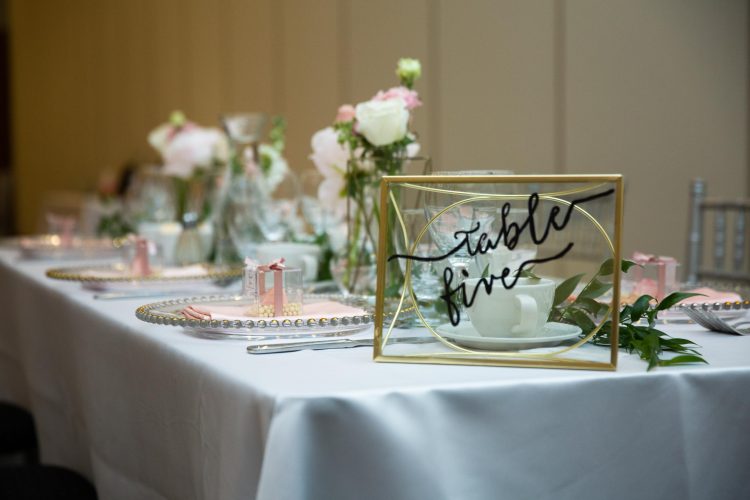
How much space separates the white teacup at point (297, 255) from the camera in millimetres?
1892

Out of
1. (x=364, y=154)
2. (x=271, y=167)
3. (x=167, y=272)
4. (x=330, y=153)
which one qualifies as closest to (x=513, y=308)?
(x=364, y=154)

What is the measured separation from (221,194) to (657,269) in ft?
4.21

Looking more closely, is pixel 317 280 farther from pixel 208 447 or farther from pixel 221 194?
pixel 208 447

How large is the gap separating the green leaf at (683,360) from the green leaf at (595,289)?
0.10m

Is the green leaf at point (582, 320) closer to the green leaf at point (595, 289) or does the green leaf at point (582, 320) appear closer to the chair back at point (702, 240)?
the green leaf at point (595, 289)

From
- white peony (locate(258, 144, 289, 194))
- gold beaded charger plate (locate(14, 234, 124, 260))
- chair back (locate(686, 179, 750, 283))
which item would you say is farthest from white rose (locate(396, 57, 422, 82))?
gold beaded charger plate (locate(14, 234, 124, 260))

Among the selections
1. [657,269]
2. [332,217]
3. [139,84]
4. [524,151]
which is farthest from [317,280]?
[139,84]

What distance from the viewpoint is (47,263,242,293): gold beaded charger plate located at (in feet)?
6.48

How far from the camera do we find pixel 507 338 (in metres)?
1.17

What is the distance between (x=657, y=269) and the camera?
4.69 feet

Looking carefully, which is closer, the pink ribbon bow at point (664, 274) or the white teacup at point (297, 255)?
the pink ribbon bow at point (664, 274)

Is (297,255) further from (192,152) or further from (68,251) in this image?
(68,251)

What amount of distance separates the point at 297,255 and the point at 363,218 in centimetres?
25

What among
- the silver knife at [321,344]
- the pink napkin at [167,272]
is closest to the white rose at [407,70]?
the silver knife at [321,344]
